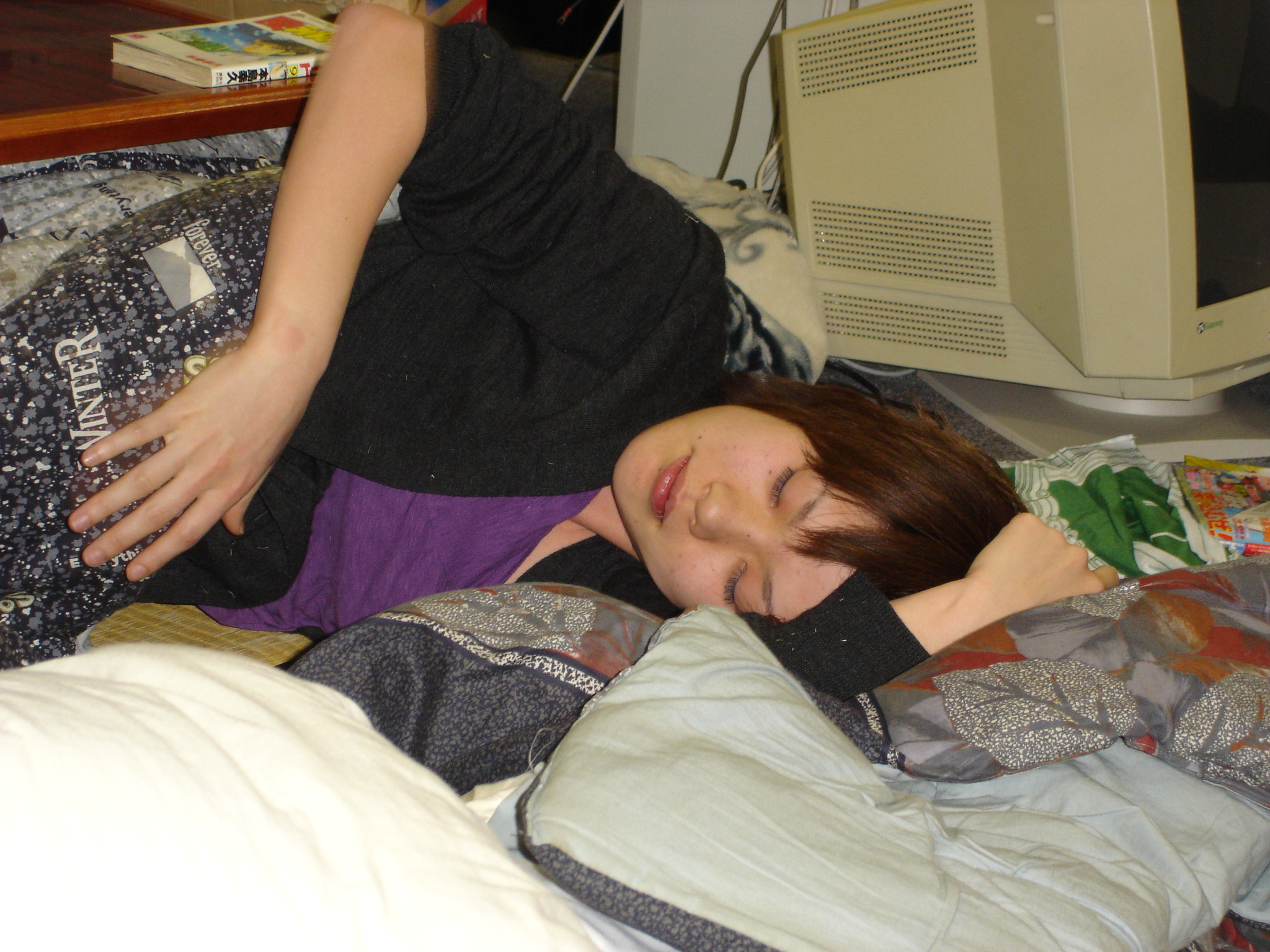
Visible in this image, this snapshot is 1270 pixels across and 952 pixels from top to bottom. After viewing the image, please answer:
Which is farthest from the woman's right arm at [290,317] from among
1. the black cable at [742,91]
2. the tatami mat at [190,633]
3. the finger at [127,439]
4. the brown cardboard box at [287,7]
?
the black cable at [742,91]

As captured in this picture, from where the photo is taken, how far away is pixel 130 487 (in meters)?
0.73

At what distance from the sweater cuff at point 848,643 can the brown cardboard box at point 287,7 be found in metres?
1.26

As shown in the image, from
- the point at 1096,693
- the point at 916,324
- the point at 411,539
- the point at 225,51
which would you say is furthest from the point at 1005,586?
the point at 225,51

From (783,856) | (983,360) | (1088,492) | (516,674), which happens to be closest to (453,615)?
(516,674)

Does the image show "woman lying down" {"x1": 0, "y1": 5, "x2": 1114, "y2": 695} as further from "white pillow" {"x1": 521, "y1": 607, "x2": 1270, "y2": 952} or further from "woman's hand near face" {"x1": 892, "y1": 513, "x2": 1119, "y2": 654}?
"white pillow" {"x1": 521, "y1": 607, "x2": 1270, "y2": 952}

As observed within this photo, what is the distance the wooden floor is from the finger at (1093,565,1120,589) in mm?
1157

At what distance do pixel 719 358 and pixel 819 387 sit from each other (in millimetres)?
119

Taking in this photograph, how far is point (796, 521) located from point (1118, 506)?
0.54m

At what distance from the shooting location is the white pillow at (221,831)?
0.85 ft

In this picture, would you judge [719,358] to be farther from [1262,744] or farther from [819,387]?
[1262,744]

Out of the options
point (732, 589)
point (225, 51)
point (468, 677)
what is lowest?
point (732, 589)

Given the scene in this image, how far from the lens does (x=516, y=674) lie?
60 centimetres

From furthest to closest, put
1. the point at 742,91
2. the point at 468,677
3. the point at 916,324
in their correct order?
the point at 742,91 < the point at 916,324 < the point at 468,677

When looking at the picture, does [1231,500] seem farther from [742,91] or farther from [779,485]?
[742,91]
